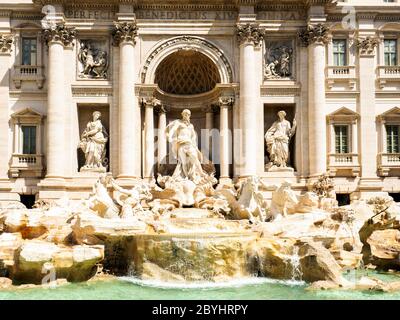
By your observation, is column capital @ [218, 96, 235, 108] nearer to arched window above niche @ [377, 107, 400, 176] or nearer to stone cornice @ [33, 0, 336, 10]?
stone cornice @ [33, 0, 336, 10]

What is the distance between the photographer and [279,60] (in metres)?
24.2

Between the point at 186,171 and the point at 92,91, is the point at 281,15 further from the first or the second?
the point at 92,91

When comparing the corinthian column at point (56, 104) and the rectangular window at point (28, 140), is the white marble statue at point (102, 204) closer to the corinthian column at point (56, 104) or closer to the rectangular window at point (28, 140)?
the corinthian column at point (56, 104)

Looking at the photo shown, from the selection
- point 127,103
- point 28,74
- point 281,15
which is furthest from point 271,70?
point 28,74

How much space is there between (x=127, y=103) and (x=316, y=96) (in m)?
9.83

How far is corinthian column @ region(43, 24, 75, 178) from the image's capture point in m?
22.5

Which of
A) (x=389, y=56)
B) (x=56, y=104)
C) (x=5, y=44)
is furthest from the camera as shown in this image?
(x=389, y=56)

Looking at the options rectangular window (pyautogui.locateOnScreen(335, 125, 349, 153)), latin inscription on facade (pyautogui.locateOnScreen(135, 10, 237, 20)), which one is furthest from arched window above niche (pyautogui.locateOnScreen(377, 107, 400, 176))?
latin inscription on facade (pyautogui.locateOnScreen(135, 10, 237, 20))

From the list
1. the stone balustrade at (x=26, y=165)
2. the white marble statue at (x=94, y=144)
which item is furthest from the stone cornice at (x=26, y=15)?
the stone balustrade at (x=26, y=165)

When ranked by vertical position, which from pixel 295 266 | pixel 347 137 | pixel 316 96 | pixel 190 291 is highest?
pixel 316 96

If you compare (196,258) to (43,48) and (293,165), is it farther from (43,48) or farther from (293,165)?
(43,48)

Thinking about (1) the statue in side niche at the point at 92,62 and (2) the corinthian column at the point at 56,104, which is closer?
(2) the corinthian column at the point at 56,104

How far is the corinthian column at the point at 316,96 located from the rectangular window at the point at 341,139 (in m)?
1.48

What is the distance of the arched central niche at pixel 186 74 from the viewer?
24312 mm
